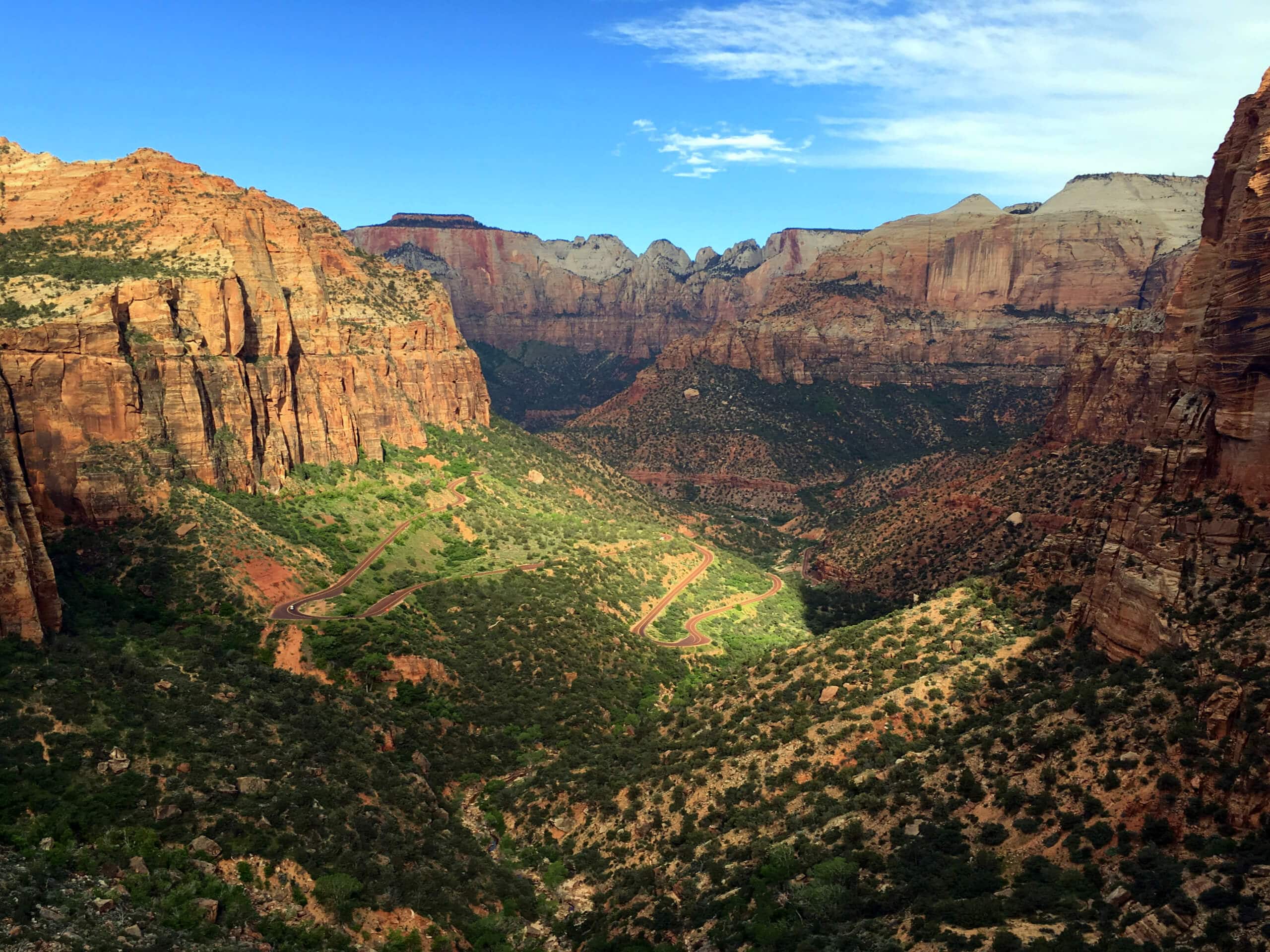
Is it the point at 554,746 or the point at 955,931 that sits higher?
the point at 955,931

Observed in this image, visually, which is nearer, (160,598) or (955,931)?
(955,931)

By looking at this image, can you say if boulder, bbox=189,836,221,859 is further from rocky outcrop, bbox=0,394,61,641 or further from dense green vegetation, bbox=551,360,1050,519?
dense green vegetation, bbox=551,360,1050,519

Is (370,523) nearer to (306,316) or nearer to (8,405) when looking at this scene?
(306,316)

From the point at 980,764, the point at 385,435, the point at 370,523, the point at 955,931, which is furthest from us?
the point at 385,435

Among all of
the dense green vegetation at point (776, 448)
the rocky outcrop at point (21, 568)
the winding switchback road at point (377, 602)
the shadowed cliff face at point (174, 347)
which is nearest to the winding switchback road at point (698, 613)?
the winding switchback road at point (377, 602)

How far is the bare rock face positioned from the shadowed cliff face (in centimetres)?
5827

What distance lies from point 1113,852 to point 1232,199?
33.3 metres

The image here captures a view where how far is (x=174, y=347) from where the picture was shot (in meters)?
78.0

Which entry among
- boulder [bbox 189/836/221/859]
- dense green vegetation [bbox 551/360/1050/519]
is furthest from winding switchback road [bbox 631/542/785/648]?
dense green vegetation [bbox 551/360/1050/519]

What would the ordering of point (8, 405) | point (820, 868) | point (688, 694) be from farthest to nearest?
point (688, 694), point (8, 405), point (820, 868)

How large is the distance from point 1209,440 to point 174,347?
7524 cm

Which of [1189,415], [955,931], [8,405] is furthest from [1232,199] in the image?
[8,405]

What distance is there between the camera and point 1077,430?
99.2 m

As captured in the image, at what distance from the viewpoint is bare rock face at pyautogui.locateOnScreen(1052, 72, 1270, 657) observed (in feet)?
142
